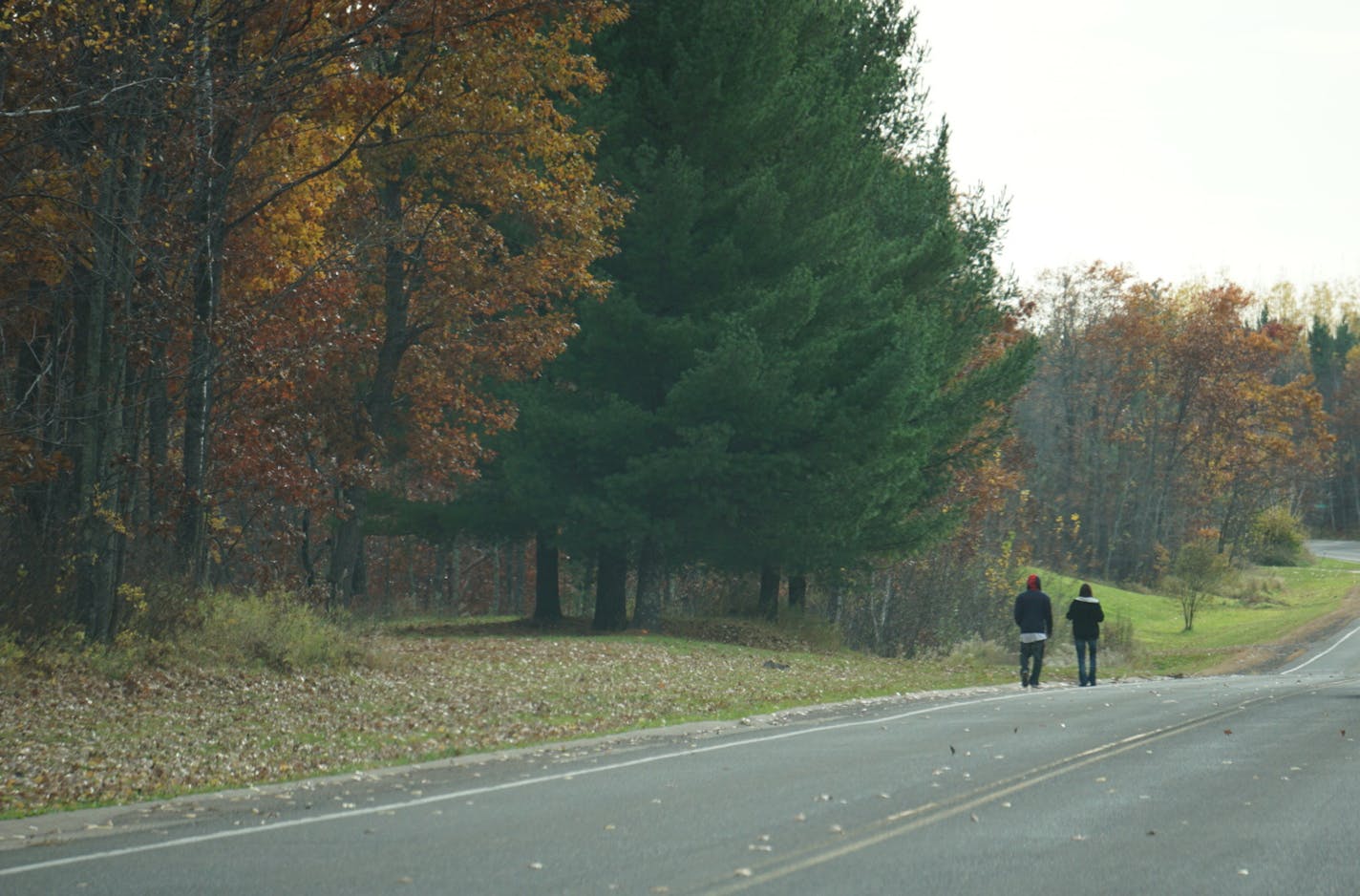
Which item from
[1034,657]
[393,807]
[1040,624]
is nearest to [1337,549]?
[1034,657]

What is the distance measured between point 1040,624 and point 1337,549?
3038 inches

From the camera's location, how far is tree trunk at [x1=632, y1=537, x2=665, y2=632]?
30.5 metres

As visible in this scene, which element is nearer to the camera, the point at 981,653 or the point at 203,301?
the point at 203,301

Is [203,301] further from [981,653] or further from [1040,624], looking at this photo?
[981,653]

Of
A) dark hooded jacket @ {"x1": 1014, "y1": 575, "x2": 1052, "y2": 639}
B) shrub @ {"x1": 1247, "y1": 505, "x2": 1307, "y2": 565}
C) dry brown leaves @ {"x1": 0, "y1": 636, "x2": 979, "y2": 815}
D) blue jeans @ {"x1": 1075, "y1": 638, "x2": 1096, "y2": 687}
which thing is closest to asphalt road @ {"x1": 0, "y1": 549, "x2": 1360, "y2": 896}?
dry brown leaves @ {"x1": 0, "y1": 636, "x2": 979, "y2": 815}

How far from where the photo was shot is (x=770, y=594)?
114 feet

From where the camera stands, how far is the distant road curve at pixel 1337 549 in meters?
86.6

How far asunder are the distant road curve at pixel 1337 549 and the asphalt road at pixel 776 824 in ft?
256

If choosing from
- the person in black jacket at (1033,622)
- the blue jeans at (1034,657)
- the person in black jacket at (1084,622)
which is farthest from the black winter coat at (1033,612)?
the person in black jacket at (1084,622)

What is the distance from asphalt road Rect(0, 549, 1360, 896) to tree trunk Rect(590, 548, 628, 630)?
15.3 metres

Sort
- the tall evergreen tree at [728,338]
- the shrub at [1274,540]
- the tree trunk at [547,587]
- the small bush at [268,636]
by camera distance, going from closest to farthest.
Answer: the small bush at [268,636], the tall evergreen tree at [728,338], the tree trunk at [547,587], the shrub at [1274,540]

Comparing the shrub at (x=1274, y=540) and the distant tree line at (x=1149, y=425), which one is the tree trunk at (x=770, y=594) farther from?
the shrub at (x=1274, y=540)

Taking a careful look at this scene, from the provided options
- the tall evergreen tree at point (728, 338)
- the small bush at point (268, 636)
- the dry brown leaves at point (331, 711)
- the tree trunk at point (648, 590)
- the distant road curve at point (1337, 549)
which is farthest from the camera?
the distant road curve at point (1337, 549)

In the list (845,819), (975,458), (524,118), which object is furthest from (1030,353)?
(845,819)
